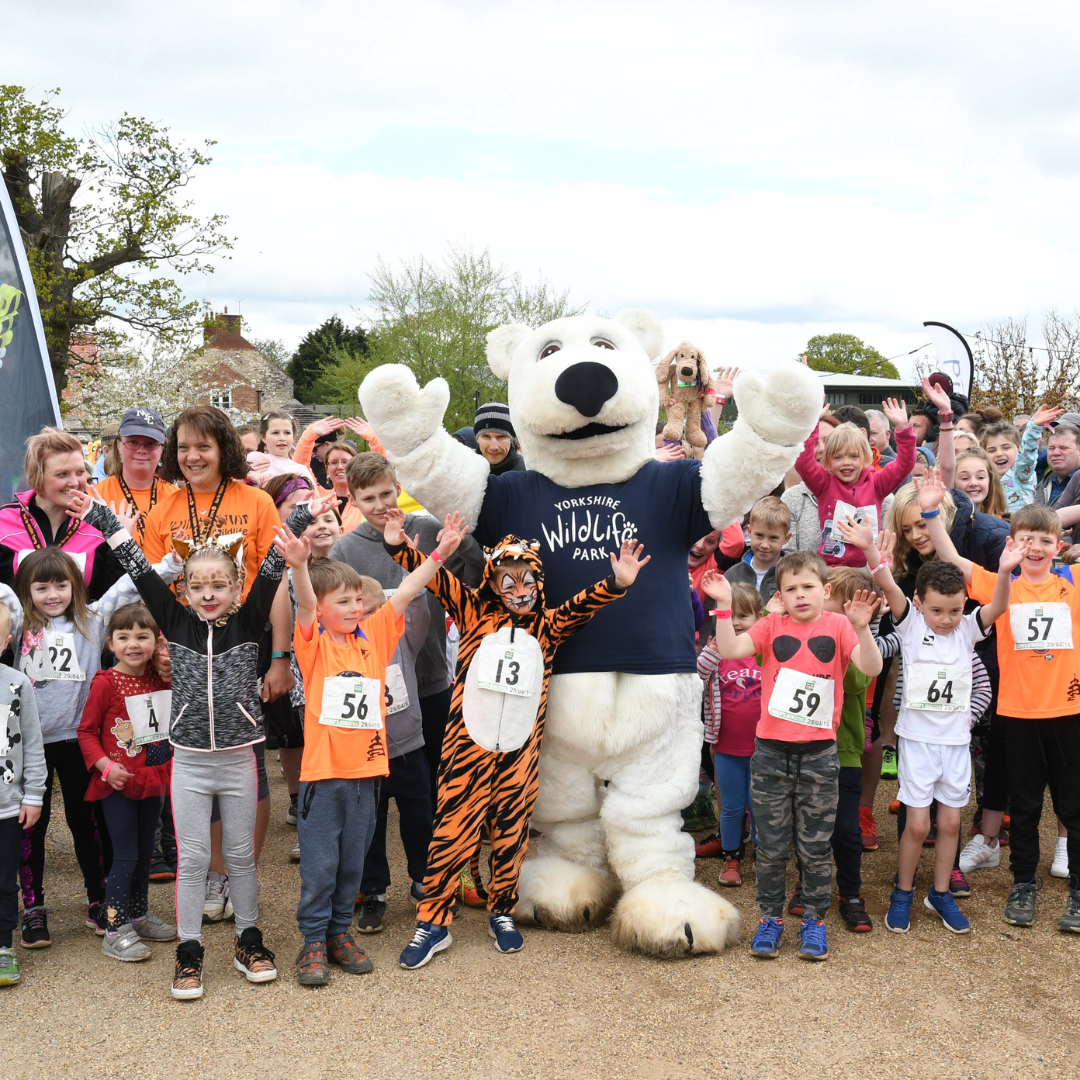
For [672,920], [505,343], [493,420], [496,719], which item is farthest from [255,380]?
[672,920]

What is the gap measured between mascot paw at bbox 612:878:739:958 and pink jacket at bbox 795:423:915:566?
2213mm

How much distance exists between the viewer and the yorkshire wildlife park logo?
259 inches

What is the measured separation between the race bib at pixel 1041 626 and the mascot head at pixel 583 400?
166cm

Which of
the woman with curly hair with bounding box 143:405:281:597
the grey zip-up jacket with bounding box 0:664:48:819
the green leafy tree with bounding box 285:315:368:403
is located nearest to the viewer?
the grey zip-up jacket with bounding box 0:664:48:819

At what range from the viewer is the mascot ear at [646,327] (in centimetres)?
465

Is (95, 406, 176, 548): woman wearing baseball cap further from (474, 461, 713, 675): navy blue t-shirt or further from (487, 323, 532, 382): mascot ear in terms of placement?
(474, 461, 713, 675): navy blue t-shirt

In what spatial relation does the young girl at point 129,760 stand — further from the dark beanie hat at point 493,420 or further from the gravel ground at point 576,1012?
the dark beanie hat at point 493,420

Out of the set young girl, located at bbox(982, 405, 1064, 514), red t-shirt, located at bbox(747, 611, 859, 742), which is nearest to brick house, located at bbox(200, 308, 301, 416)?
young girl, located at bbox(982, 405, 1064, 514)

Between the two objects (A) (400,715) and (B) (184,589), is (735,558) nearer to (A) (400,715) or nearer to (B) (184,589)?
(A) (400,715)

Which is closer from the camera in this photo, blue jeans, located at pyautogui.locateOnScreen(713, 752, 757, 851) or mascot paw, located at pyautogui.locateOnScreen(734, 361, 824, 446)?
mascot paw, located at pyautogui.locateOnScreen(734, 361, 824, 446)

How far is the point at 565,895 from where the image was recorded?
13.3 ft

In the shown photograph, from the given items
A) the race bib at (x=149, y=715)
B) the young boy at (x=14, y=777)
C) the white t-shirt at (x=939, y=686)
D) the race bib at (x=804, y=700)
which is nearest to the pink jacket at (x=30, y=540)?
the young boy at (x=14, y=777)

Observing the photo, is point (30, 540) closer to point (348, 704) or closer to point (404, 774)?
point (348, 704)

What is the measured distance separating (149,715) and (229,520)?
841mm
